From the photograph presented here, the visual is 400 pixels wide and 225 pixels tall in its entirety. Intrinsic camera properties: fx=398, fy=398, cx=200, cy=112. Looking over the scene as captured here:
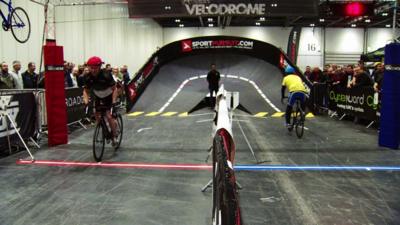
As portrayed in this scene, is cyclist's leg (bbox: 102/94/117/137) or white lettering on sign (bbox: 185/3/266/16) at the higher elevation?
white lettering on sign (bbox: 185/3/266/16)

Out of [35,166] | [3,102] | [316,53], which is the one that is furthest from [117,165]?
[316,53]

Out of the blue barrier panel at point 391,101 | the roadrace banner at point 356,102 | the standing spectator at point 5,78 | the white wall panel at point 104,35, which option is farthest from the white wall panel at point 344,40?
the standing spectator at point 5,78

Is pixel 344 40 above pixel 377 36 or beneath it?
beneath

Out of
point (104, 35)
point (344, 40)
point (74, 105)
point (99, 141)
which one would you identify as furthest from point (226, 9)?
Answer: point (344, 40)

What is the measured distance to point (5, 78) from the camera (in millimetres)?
10375

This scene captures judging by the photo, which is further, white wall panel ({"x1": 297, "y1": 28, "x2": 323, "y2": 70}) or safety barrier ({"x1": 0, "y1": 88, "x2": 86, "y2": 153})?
white wall panel ({"x1": 297, "y1": 28, "x2": 323, "y2": 70})

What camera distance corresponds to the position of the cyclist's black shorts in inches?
293

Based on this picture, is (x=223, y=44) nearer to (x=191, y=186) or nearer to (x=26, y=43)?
(x=26, y=43)

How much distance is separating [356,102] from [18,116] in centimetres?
979

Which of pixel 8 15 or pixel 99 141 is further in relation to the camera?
pixel 8 15

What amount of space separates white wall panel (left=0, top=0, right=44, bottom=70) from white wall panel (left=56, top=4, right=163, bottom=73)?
7.42ft

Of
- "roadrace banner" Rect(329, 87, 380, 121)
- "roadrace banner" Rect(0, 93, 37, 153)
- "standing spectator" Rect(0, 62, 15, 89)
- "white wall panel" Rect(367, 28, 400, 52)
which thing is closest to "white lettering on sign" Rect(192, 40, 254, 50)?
"roadrace banner" Rect(329, 87, 380, 121)

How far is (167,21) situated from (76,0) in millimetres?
18418

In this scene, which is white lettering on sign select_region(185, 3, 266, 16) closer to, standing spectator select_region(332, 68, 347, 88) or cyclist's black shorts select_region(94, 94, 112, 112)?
standing spectator select_region(332, 68, 347, 88)
